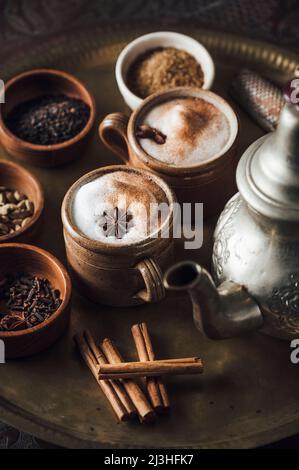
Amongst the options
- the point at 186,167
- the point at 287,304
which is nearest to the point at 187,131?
the point at 186,167

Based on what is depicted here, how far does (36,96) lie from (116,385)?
79 cm

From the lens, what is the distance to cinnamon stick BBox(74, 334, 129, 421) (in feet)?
4.73

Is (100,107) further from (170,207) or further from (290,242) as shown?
(290,242)

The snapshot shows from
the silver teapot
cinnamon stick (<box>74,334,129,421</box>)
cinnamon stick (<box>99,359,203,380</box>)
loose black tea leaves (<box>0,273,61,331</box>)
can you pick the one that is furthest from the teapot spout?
loose black tea leaves (<box>0,273,61,331</box>)

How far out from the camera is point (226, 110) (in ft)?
5.72

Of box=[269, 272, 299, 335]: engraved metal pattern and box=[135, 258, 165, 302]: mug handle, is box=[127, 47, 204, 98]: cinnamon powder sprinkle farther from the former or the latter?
box=[269, 272, 299, 335]: engraved metal pattern

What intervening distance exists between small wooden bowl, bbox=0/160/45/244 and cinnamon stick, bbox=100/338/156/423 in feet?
Answer: 0.93

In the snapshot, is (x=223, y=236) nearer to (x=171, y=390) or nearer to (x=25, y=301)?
(x=171, y=390)

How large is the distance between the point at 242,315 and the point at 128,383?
0.25m

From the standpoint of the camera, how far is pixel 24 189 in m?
1.76

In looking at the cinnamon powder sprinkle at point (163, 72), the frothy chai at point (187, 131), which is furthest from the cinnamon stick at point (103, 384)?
the cinnamon powder sprinkle at point (163, 72)

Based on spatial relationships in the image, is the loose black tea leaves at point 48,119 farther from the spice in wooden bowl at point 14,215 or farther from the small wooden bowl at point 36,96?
the spice in wooden bowl at point 14,215

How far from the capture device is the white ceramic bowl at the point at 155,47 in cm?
188

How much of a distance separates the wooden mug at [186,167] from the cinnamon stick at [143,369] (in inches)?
14.5
